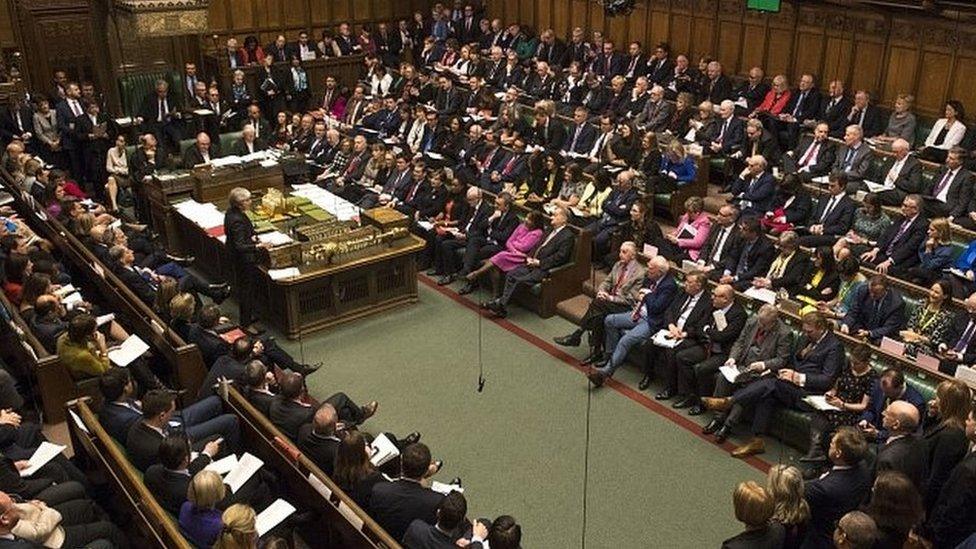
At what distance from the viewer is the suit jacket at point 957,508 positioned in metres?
4.45

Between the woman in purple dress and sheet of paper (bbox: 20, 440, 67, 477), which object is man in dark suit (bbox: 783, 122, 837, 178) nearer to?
the woman in purple dress

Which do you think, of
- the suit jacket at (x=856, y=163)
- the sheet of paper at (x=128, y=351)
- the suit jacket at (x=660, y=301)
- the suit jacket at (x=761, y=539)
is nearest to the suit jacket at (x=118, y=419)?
the sheet of paper at (x=128, y=351)

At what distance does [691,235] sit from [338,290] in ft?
10.9

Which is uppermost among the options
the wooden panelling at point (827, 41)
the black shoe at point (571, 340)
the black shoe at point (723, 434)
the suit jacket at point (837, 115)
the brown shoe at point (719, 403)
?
the wooden panelling at point (827, 41)

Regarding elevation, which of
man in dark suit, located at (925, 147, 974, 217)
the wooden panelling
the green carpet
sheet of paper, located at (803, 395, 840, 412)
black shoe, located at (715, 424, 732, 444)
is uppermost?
the wooden panelling

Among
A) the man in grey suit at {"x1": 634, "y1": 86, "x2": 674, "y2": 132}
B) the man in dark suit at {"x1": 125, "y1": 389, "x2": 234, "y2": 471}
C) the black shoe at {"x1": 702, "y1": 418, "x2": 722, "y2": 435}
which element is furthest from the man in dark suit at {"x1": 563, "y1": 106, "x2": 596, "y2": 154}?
the man in dark suit at {"x1": 125, "y1": 389, "x2": 234, "y2": 471}

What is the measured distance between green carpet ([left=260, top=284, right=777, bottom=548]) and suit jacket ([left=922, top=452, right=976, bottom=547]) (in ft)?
4.24

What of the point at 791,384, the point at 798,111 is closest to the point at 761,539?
the point at 791,384

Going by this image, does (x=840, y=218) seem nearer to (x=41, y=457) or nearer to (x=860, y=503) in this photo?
(x=860, y=503)

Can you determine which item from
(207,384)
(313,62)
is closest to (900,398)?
(207,384)

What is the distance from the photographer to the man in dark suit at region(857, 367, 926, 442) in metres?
5.43

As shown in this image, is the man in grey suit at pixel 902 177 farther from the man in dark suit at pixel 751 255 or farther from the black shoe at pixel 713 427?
the black shoe at pixel 713 427

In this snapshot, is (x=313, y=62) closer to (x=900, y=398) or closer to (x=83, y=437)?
(x=83, y=437)

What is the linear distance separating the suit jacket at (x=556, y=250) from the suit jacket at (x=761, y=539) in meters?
4.52
